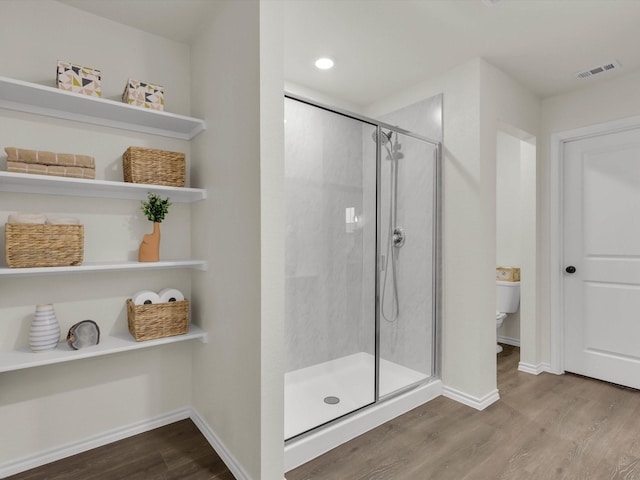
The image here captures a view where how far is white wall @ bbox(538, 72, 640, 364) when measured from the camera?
2.75 metres

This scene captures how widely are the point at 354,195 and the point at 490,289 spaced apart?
3.91 ft

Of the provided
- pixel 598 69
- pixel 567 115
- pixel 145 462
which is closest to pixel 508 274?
pixel 567 115

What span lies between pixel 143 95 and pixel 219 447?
6.40 ft

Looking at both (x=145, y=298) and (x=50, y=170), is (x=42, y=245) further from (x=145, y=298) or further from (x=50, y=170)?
(x=145, y=298)

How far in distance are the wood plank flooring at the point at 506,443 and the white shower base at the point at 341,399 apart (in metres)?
0.06

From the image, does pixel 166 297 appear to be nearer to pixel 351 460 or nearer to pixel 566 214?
pixel 351 460

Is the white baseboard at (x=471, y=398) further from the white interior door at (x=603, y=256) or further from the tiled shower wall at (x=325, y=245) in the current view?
the white interior door at (x=603, y=256)

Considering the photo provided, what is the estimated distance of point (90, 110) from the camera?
6.23 ft

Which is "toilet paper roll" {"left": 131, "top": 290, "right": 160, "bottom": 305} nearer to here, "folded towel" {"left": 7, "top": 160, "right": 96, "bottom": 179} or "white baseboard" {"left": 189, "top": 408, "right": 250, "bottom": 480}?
"folded towel" {"left": 7, "top": 160, "right": 96, "bottom": 179}

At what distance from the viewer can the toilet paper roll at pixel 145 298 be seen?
6.49ft

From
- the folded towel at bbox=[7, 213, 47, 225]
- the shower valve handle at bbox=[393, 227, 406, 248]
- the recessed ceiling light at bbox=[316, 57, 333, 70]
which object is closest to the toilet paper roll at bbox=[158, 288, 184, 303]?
the folded towel at bbox=[7, 213, 47, 225]

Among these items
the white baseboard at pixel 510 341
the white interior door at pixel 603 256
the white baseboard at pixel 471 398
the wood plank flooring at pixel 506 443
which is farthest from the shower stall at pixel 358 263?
the white baseboard at pixel 510 341

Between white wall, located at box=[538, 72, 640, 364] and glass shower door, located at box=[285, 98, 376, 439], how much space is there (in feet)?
5.74

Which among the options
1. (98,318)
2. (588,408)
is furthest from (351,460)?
(588,408)
